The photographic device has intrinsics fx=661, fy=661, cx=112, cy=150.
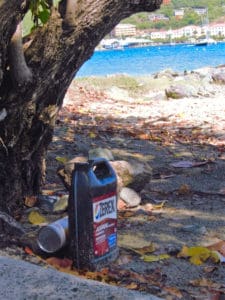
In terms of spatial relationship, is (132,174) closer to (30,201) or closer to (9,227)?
(30,201)

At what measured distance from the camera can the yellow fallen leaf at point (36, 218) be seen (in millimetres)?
4844

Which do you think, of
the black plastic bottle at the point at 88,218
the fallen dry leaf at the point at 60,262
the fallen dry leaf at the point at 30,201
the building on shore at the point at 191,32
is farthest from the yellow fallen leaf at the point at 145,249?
the building on shore at the point at 191,32

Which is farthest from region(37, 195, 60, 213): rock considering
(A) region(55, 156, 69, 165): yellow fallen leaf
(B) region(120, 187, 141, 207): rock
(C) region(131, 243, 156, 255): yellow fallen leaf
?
(A) region(55, 156, 69, 165): yellow fallen leaf

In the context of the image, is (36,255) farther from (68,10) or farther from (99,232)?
(68,10)

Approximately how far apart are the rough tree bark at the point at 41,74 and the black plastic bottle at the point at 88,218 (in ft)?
3.54

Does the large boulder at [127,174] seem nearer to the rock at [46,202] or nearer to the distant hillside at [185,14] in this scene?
the rock at [46,202]

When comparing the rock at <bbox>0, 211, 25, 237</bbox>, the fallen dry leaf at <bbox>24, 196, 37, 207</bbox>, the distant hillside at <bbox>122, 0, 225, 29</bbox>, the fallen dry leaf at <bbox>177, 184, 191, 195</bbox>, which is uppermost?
the rock at <bbox>0, 211, 25, 237</bbox>

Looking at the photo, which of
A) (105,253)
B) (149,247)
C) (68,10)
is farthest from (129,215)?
(68,10)

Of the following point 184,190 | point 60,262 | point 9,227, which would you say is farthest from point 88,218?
point 184,190

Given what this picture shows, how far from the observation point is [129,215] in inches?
204

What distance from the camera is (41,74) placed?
4.88 meters

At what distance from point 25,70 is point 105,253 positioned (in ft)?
5.01

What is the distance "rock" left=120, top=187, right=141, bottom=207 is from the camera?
5430mm

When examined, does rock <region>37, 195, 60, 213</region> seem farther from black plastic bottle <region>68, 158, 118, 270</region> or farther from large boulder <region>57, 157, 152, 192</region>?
→ black plastic bottle <region>68, 158, 118, 270</region>
